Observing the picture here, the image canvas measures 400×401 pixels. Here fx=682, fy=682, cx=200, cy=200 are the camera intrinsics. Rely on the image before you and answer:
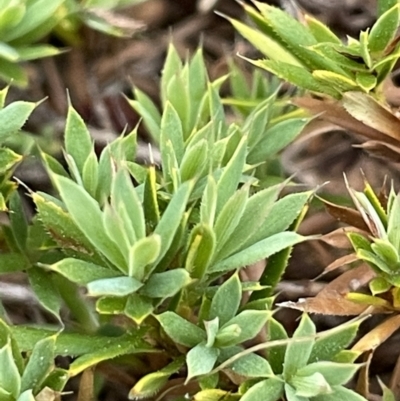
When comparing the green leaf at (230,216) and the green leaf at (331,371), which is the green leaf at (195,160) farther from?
the green leaf at (331,371)

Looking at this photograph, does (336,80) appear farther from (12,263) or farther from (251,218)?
(12,263)

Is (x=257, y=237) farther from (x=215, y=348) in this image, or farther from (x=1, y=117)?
(x=1, y=117)

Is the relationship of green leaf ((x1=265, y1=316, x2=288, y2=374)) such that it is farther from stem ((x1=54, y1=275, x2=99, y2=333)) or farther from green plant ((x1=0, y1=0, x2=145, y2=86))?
green plant ((x1=0, y1=0, x2=145, y2=86))

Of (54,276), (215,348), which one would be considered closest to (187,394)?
(215,348)

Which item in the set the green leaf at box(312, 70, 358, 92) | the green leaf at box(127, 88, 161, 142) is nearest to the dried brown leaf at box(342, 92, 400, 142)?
the green leaf at box(312, 70, 358, 92)

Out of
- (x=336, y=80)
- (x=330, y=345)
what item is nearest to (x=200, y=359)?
(x=330, y=345)
